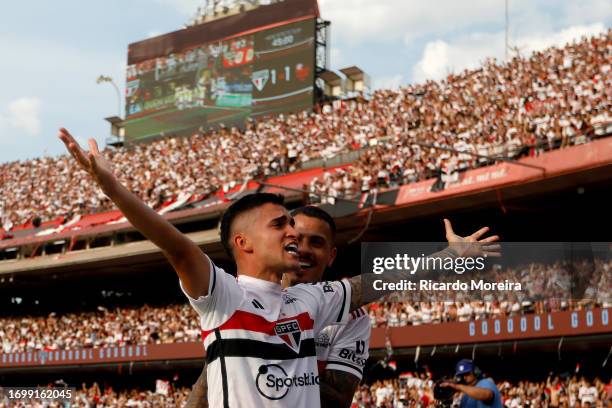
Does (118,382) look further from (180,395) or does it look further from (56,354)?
(180,395)

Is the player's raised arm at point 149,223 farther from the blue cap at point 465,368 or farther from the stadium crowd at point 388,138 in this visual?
the stadium crowd at point 388,138

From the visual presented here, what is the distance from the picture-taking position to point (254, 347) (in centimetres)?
375

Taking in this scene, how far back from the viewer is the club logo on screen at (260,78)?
146ft

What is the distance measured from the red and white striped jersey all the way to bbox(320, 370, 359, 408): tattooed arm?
0.84 m

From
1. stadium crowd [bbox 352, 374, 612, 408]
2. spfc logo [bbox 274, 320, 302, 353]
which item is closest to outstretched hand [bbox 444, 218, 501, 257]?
spfc logo [bbox 274, 320, 302, 353]

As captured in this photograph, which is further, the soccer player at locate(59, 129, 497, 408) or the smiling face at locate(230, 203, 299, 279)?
the smiling face at locate(230, 203, 299, 279)

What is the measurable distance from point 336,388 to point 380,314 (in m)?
22.9

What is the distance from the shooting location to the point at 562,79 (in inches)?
1033

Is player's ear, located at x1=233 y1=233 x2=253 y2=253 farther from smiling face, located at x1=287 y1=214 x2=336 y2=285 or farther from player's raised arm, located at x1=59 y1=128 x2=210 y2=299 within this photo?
smiling face, located at x1=287 y1=214 x2=336 y2=285

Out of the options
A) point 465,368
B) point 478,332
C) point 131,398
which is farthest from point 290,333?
point 131,398

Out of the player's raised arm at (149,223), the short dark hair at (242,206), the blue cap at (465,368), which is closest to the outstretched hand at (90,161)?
the player's raised arm at (149,223)

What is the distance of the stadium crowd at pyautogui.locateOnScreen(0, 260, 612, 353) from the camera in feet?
61.7

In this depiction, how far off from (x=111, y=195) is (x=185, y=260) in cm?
42

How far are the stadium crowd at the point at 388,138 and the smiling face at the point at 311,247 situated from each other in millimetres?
12047
